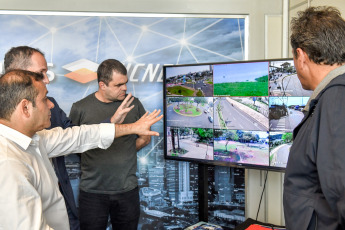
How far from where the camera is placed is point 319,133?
1.15m

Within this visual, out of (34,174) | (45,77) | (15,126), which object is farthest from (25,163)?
(45,77)

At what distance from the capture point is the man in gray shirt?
2570mm

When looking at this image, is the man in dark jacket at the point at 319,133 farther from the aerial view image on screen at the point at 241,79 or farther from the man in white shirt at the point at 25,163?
the man in white shirt at the point at 25,163

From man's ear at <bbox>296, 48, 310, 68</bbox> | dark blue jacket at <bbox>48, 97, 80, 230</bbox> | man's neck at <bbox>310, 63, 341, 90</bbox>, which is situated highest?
man's ear at <bbox>296, 48, 310, 68</bbox>

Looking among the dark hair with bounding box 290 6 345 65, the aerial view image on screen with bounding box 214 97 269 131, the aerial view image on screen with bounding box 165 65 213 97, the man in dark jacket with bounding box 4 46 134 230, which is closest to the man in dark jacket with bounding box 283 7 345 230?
the dark hair with bounding box 290 6 345 65

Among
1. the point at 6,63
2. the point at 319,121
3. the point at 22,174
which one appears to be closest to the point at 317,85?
the point at 319,121

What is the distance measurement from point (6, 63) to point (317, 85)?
6.30 ft

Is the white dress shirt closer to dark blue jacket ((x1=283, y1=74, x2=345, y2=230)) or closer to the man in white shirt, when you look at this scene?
the man in white shirt

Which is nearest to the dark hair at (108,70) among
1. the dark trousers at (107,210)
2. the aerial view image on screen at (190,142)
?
the aerial view image on screen at (190,142)

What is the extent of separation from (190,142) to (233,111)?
0.47 m

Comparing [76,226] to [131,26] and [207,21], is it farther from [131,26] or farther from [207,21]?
[207,21]

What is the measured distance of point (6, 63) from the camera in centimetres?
214

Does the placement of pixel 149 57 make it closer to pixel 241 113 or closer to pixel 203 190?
pixel 241 113

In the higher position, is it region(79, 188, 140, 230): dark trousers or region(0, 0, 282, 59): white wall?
region(0, 0, 282, 59): white wall
